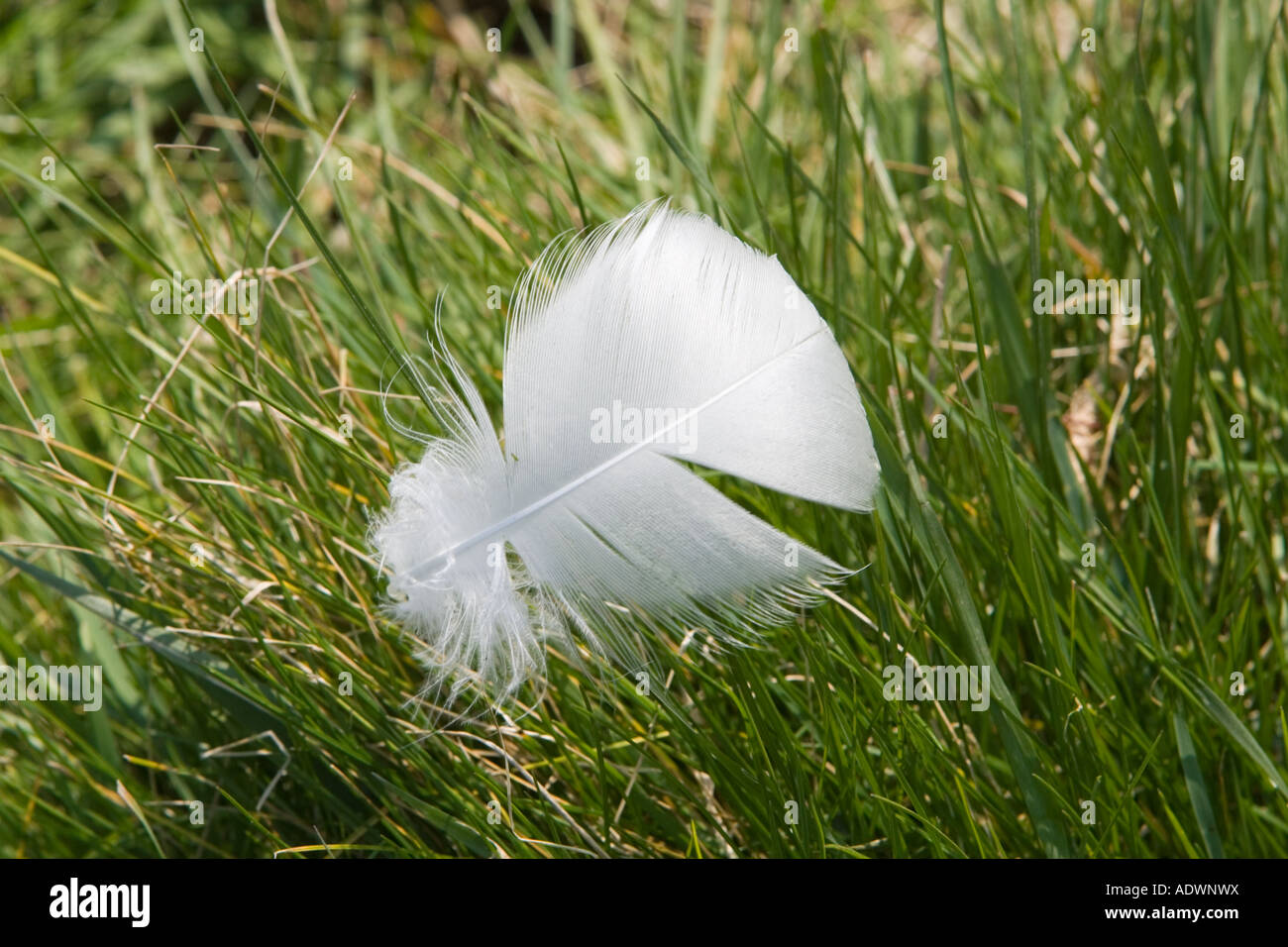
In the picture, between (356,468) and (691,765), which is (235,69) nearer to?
(356,468)

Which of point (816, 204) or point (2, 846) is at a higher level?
point (816, 204)

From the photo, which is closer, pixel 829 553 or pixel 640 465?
pixel 640 465

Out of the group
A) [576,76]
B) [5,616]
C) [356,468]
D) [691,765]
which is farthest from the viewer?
[576,76]
